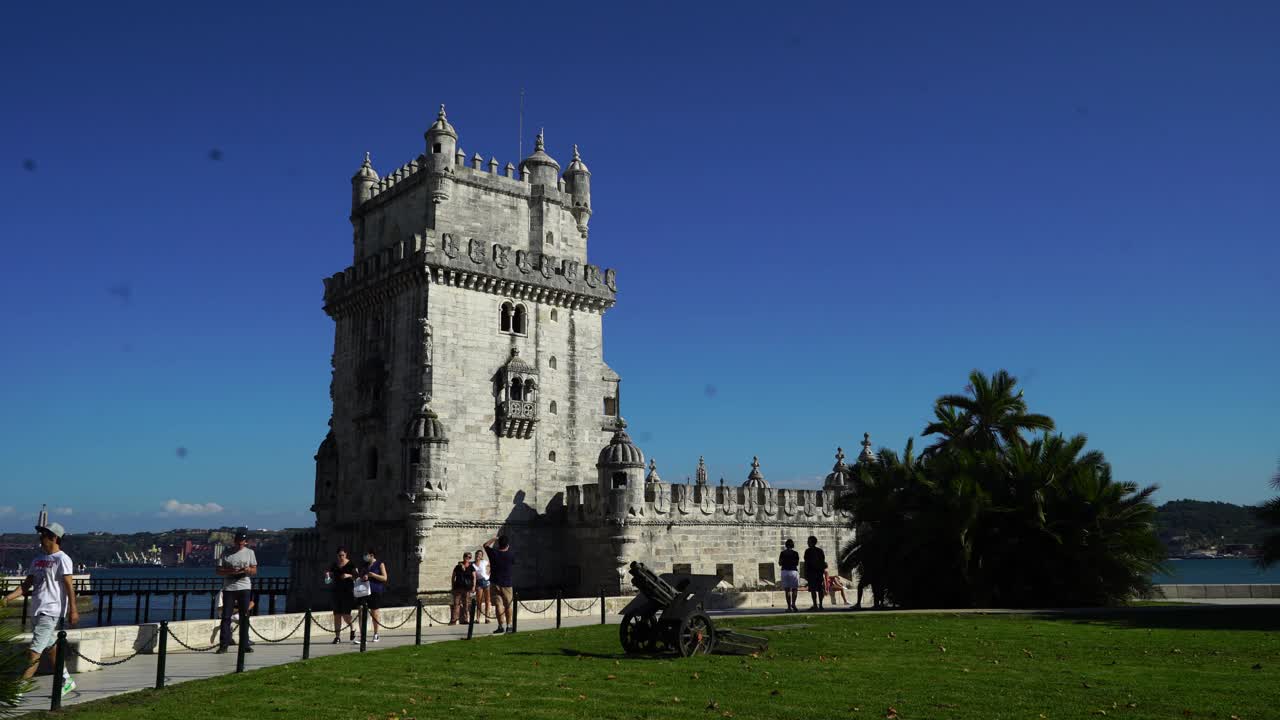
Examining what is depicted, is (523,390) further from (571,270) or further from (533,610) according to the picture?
(533,610)

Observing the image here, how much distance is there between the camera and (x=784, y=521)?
43344 millimetres

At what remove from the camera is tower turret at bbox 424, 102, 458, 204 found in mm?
39281

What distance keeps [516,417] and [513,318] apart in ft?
13.5

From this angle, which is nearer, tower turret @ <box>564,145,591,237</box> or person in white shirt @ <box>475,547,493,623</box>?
person in white shirt @ <box>475,547,493,623</box>

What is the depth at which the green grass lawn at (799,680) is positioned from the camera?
38.9 feet

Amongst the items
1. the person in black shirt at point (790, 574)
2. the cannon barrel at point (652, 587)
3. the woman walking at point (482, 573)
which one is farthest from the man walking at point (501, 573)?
the person in black shirt at point (790, 574)

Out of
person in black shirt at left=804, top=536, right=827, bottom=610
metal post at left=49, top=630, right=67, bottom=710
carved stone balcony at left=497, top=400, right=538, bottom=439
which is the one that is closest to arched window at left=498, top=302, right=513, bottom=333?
carved stone balcony at left=497, top=400, right=538, bottom=439

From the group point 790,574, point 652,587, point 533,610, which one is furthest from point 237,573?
point 790,574

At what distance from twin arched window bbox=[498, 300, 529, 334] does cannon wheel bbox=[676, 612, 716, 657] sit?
2397 cm

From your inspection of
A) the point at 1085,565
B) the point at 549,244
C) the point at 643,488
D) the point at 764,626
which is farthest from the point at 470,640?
the point at 549,244

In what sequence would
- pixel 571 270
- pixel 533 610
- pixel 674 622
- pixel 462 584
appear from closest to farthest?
pixel 674 622, pixel 462 584, pixel 533 610, pixel 571 270

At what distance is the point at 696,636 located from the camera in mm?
16875

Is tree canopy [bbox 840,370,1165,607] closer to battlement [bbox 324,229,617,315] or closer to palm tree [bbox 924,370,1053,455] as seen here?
palm tree [bbox 924,370,1053,455]

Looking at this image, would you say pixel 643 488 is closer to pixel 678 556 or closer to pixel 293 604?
pixel 678 556
